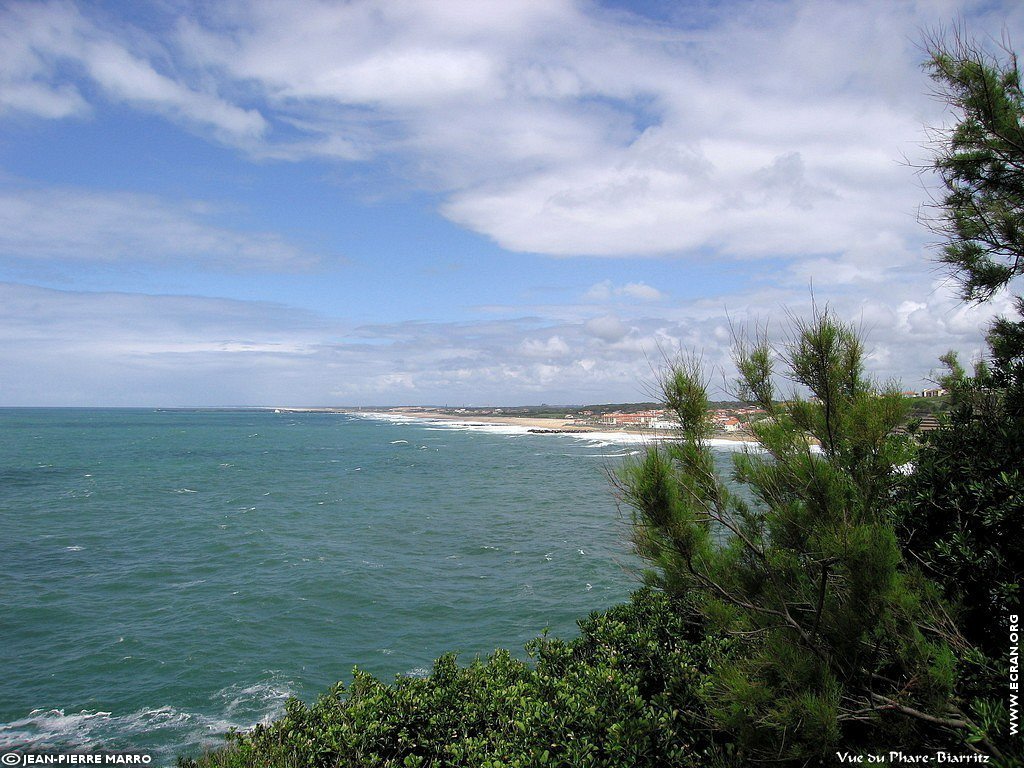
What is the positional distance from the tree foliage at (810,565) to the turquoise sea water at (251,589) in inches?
22.8

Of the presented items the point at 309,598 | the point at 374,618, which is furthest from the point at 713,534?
the point at 309,598

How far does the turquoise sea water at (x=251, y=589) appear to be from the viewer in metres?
10.9

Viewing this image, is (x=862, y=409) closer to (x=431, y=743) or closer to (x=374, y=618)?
(x=431, y=743)

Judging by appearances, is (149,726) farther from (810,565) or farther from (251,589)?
(810,565)

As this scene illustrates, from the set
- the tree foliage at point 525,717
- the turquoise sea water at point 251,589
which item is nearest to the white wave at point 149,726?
the turquoise sea water at point 251,589

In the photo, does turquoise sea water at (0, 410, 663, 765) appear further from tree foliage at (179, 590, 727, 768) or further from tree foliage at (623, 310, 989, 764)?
tree foliage at (179, 590, 727, 768)

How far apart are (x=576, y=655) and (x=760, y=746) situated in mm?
3556

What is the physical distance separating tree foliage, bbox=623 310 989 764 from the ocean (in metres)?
0.67

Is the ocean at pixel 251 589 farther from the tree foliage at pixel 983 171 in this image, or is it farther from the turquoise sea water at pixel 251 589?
the tree foliage at pixel 983 171

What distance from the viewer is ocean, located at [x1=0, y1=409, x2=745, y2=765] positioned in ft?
35.4

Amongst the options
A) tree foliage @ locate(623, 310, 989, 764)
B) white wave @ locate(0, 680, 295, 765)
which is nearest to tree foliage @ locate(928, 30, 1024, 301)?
tree foliage @ locate(623, 310, 989, 764)

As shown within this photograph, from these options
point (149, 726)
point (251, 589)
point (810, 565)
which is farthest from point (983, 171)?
point (251, 589)

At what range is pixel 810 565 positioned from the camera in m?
3.96

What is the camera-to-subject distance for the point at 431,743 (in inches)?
213
